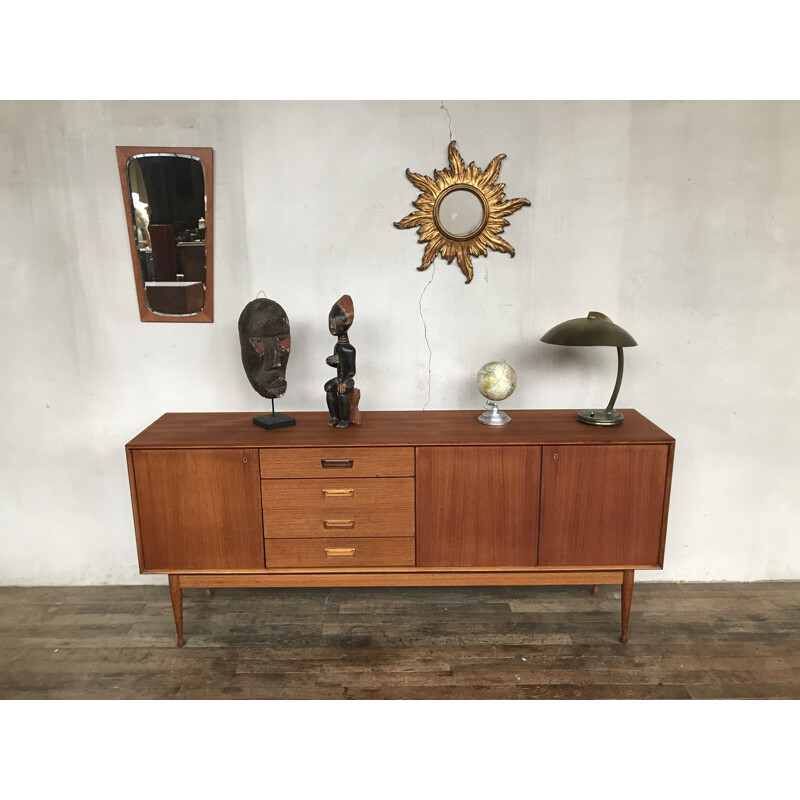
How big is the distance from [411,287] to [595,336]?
0.90 meters

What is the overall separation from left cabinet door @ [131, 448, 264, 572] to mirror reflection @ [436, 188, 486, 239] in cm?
138

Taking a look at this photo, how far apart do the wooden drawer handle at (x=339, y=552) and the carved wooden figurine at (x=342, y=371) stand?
0.54 metres

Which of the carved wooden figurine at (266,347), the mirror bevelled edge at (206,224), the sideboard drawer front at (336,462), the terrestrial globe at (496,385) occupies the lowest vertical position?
the sideboard drawer front at (336,462)

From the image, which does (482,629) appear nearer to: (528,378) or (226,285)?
(528,378)

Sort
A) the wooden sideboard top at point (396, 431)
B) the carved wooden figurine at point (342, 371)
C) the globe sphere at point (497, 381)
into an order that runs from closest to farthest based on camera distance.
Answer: the wooden sideboard top at point (396, 431) < the carved wooden figurine at point (342, 371) < the globe sphere at point (497, 381)

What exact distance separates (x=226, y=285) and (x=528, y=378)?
5.13 feet

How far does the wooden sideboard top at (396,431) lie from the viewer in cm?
252

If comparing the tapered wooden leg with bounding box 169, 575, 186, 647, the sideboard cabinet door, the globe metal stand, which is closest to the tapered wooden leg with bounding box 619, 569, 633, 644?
the sideboard cabinet door

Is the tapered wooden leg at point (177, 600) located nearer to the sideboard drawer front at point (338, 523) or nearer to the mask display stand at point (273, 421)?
the sideboard drawer front at point (338, 523)

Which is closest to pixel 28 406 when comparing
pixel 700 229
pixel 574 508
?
pixel 574 508

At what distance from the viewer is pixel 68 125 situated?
109 inches

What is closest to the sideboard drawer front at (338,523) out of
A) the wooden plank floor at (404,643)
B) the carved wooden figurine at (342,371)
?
the carved wooden figurine at (342,371)

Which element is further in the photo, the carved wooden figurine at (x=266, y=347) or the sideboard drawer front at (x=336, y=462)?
the carved wooden figurine at (x=266, y=347)

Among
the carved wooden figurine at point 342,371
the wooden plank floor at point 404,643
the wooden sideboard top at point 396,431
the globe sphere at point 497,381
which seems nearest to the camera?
the wooden plank floor at point 404,643
